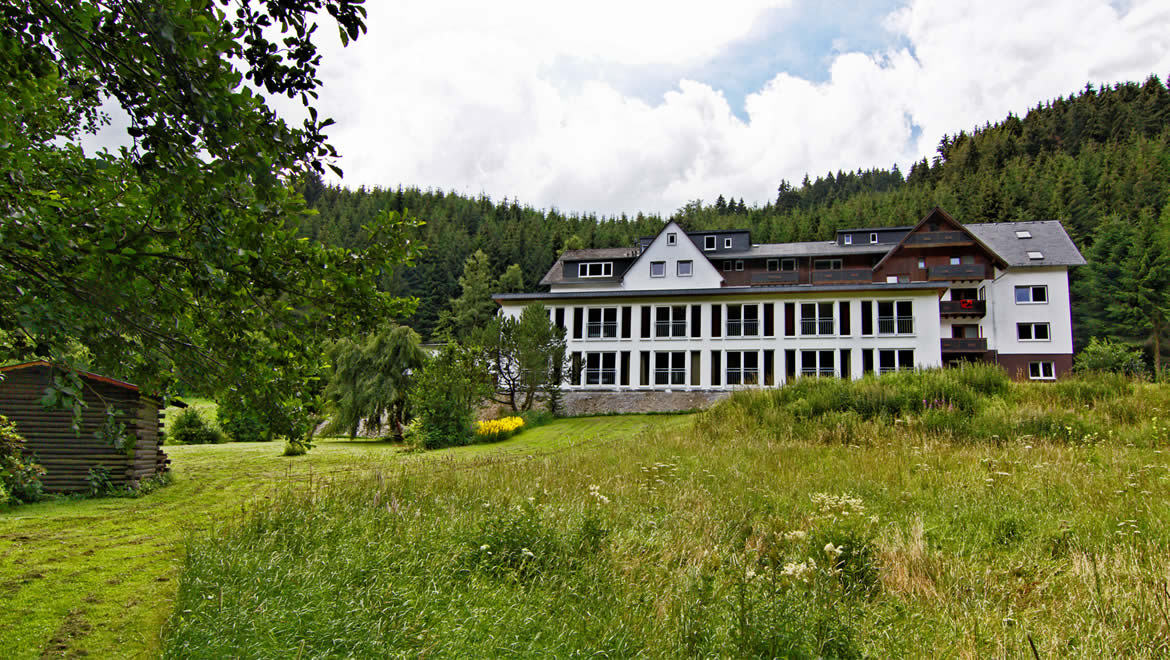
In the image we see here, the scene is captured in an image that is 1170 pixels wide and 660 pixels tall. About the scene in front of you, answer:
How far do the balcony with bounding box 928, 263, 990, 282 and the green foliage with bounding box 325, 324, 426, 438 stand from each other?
109ft

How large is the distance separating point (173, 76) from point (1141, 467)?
11361 millimetres

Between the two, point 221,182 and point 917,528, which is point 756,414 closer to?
point 917,528

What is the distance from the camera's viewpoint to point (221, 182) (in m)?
3.30

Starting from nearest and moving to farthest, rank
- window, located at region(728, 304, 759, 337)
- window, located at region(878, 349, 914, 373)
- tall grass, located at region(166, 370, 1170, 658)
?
tall grass, located at region(166, 370, 1170, 658), window, located at region(878, 349, 914, 373), window, located at region(728, 304, 759, 337)

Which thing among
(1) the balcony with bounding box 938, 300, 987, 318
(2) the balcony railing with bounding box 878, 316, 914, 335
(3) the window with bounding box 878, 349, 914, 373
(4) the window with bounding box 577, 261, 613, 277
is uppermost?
(4) the window with bounding box 577, 261, 613, 277

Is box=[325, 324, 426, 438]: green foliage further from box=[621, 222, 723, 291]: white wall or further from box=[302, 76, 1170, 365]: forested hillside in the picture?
box=[621, 222, 723, 291]: white wall

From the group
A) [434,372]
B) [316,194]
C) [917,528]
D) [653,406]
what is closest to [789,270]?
[653,406]

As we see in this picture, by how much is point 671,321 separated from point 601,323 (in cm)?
397

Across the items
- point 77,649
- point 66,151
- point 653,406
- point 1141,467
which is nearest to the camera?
point 77,649

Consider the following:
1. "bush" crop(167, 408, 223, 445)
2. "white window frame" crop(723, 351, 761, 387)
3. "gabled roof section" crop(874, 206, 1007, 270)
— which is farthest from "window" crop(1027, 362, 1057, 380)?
"bush" crop(167, 408, 223, 445)

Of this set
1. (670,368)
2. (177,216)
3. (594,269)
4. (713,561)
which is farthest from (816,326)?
(177,216)

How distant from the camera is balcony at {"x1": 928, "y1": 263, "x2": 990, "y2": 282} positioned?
40688 mm

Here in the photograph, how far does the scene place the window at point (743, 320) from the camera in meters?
34.9

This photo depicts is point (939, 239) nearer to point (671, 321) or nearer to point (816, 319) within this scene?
point (816, 319)
